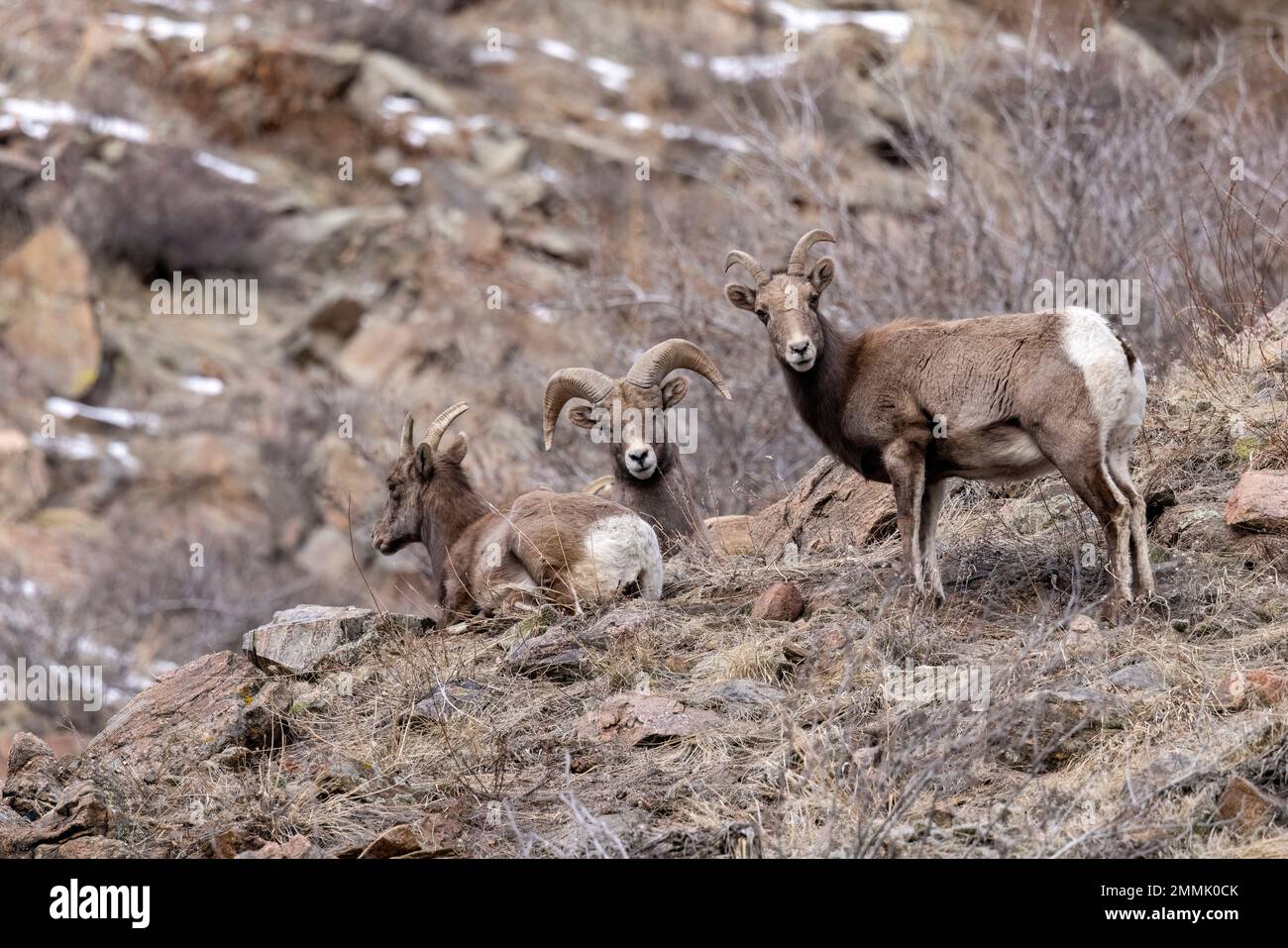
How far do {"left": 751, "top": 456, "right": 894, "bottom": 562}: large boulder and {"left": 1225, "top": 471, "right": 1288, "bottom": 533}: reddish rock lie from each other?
7.12ft

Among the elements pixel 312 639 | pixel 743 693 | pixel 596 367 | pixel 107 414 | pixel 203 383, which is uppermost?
pixel 203 383

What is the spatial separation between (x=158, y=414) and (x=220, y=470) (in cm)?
143

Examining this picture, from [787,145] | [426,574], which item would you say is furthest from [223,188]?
[426,574]

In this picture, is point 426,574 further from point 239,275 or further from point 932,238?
point 239,275

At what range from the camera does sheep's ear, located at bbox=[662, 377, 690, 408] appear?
398 inches

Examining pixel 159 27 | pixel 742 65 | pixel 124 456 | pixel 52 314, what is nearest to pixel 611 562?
pixel 124 456

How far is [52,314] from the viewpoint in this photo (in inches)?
1048

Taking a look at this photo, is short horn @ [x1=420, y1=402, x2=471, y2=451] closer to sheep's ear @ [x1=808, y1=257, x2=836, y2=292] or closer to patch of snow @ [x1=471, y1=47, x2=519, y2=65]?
sheep's ear @ [x1=808, y1=257, x2=836, y2=292]

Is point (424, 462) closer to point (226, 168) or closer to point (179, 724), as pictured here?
point (179, 724)

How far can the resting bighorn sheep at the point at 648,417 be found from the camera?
9.68 m

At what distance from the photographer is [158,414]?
26047mm

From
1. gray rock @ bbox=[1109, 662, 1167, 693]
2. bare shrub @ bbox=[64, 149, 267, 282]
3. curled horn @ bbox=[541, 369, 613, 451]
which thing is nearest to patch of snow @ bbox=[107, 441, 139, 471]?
bare shrub @ bbox=[64, 149, 267, 282]

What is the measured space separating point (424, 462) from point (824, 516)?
2.51 metres

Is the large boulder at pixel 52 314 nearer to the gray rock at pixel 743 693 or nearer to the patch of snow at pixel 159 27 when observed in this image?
the patch of snow at pixel 159 27
